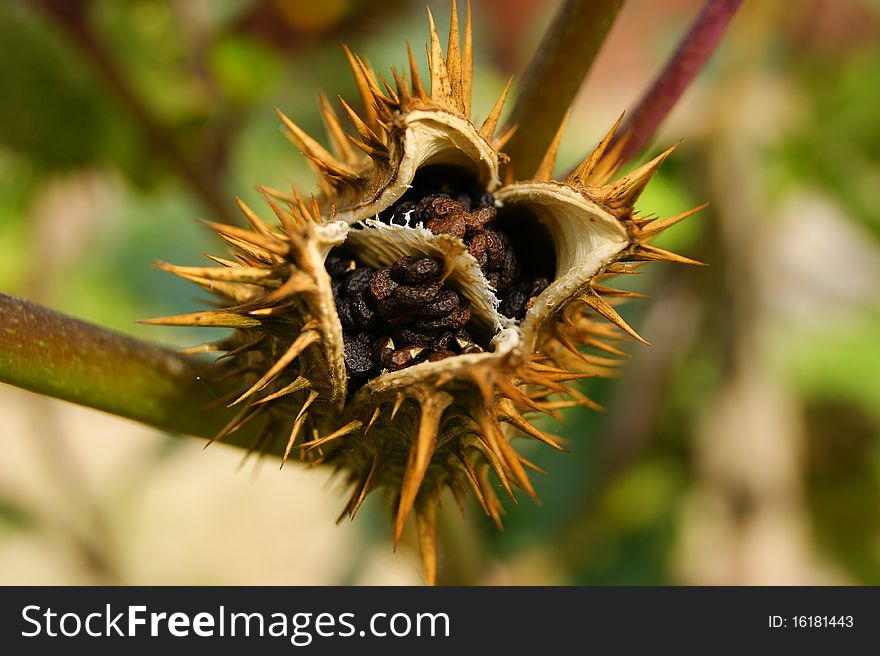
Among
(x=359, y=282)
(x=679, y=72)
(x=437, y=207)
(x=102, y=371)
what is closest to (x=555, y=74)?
(x=679, y=72)

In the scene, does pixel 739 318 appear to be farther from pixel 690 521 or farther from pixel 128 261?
pixel 128 261

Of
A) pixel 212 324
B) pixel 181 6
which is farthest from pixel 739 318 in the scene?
pixel 212 324

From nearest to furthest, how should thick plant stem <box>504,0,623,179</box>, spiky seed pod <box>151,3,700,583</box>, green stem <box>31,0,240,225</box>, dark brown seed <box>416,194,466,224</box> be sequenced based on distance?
spiky seed pod <box>151,3,700,583</box> → dark brown seed <box>416,194,466,224</box> → thick plant stem <box>504,0,623,179</box> → green stem <box>31,0,240,225</box>

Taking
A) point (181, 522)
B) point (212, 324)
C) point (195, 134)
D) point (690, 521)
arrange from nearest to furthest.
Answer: point (212, 324) < point (195, 134) < point (690, 521) < point (181, 522)

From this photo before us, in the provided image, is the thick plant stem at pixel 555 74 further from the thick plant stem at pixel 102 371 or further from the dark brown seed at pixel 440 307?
the thick plant stem at pixel 102 371

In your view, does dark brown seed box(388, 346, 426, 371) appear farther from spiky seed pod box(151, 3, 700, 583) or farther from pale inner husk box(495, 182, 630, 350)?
pale inner husk box(495, 182, 630, 350)

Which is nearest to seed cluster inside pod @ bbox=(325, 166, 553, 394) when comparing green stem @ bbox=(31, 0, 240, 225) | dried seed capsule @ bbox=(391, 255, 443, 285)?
dried seed capsule @ bbox=(391, 255, 443, 285)

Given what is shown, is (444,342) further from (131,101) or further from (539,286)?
(131,101)
